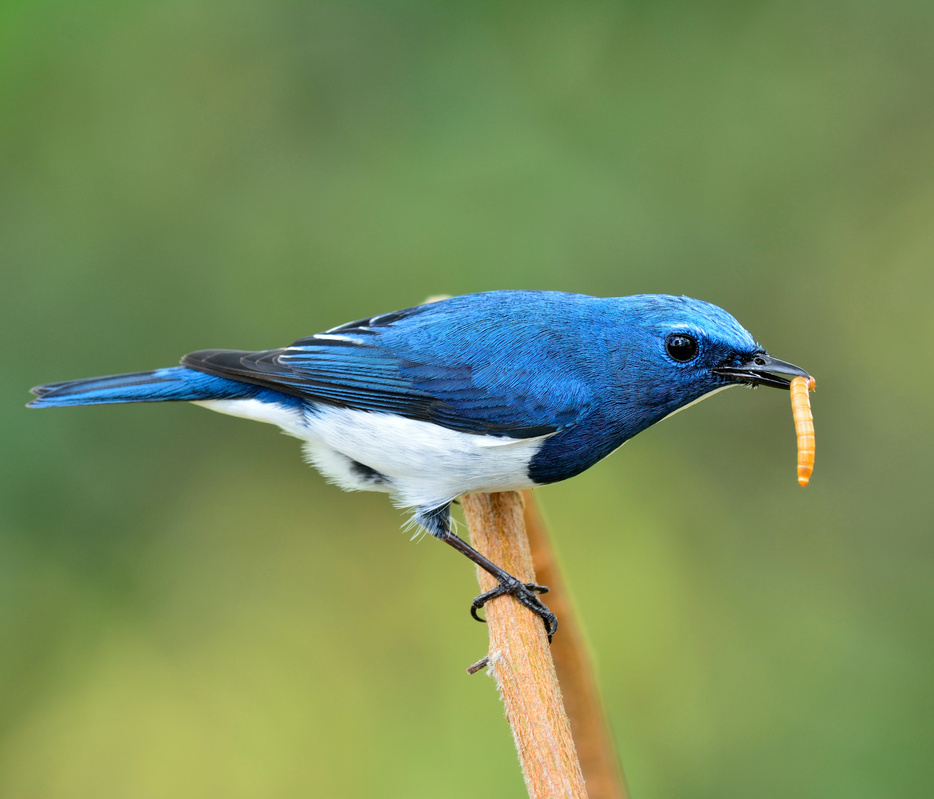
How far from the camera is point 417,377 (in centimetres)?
384

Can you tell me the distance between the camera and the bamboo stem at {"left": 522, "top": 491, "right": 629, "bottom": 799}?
12.1 ft

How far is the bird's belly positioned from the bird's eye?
599 mm

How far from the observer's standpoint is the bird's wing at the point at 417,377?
3.69 metres

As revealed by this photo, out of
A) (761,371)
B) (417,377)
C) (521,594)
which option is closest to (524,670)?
(521,594)

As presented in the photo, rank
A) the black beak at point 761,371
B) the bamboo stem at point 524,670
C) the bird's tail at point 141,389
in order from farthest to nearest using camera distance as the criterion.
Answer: the bird's tail at point 141,389 < the black beak at point 761,371 < the bamboo stem at point 524,670

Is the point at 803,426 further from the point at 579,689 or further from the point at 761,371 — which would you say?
the point at 579,689

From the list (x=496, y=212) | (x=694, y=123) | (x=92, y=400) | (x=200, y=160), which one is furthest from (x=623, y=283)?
(x=92, y=400)

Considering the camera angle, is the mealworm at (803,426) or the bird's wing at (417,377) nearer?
the mealworm at (803,426)

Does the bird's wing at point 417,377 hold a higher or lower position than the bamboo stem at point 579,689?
higher

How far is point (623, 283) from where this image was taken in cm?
588

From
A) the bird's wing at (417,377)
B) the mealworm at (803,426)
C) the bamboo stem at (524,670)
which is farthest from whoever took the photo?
the bird's wing at (417,377)

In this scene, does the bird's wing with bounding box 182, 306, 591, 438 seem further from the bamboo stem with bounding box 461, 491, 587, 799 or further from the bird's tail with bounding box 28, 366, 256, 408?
the bamboo stem with bounding box 461, 491, 587, 799

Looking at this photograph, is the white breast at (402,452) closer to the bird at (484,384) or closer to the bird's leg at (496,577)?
the bird at (484,384)

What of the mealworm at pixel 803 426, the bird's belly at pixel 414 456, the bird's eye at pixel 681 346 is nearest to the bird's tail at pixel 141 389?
the bird's belly at pixel 414 456
